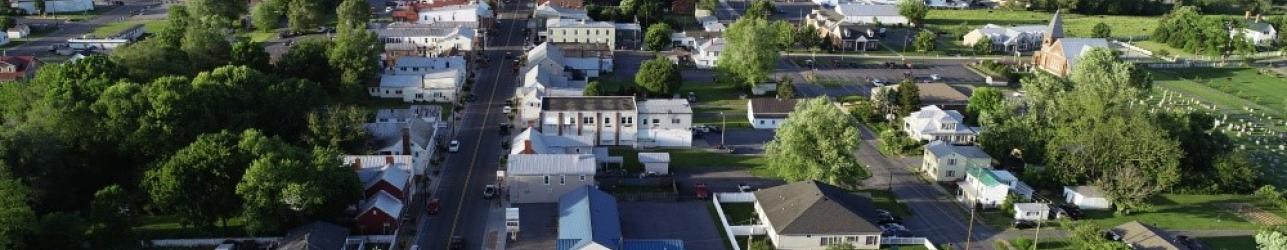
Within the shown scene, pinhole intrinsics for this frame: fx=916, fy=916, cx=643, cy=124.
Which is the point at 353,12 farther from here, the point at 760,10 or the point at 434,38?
the point at 760,10

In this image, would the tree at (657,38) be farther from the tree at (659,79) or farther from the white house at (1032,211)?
the white house at (1032,211)

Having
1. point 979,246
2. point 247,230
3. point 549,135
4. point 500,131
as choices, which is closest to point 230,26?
point 500,131

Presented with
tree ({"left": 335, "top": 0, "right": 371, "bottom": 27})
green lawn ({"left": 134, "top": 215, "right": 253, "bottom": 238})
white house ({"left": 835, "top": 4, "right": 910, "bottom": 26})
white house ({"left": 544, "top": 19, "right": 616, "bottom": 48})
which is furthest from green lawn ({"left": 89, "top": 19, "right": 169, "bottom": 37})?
white house ({"left": 835, "top": 4, "right": 910, "bottom": 26})

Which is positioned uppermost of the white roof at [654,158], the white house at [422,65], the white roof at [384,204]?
the white house at [422,65]

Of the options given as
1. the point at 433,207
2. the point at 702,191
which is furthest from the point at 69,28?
the point at 702,191

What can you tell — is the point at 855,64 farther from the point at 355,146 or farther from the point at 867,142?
the point at 355,146

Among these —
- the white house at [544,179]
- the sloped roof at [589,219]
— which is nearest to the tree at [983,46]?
the white house at [544,179]

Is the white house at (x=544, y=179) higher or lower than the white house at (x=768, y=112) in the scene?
lower
